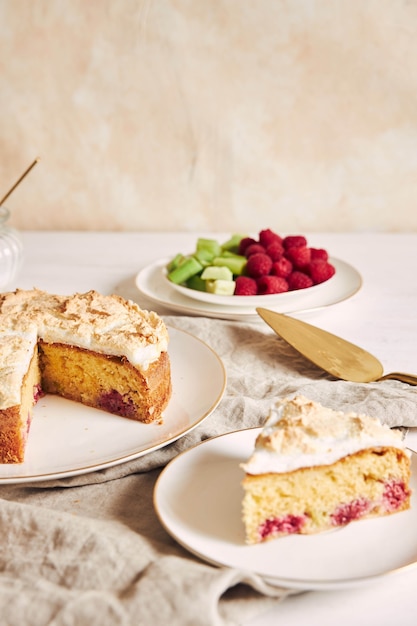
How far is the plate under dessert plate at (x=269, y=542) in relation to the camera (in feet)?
4.24

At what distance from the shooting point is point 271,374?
7.34 ft

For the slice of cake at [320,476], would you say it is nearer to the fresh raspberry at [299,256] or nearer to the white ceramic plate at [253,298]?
the white ceramic plate at [253,298]

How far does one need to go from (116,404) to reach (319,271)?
1.06 m

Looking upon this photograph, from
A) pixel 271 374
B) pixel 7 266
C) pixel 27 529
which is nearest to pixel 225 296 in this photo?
pixel 271 374

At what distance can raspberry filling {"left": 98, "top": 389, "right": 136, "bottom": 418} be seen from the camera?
2020 mm

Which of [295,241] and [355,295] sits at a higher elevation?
[295,241]

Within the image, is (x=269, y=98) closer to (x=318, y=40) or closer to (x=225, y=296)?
(x=318, y=40)

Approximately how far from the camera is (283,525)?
142 centimetres

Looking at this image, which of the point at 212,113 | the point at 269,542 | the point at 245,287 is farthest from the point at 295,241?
the point at 269,542

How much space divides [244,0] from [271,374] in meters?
2.01

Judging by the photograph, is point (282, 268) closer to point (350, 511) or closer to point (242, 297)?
point (242, 297)

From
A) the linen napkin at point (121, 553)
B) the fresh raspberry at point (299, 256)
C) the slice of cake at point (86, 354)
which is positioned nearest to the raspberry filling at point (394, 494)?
the linen napkin at point (121, 553)

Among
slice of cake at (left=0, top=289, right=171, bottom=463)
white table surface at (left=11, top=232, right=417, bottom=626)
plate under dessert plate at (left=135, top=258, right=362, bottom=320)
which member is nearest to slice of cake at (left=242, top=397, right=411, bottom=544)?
white table surface at (left=11, top=232, right=417, bottom=626)

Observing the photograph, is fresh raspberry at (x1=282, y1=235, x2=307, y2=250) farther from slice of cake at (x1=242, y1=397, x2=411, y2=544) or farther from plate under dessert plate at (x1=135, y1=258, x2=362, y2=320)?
slice of cake at (x1=242, y1=397, x2=411, y2=544)
